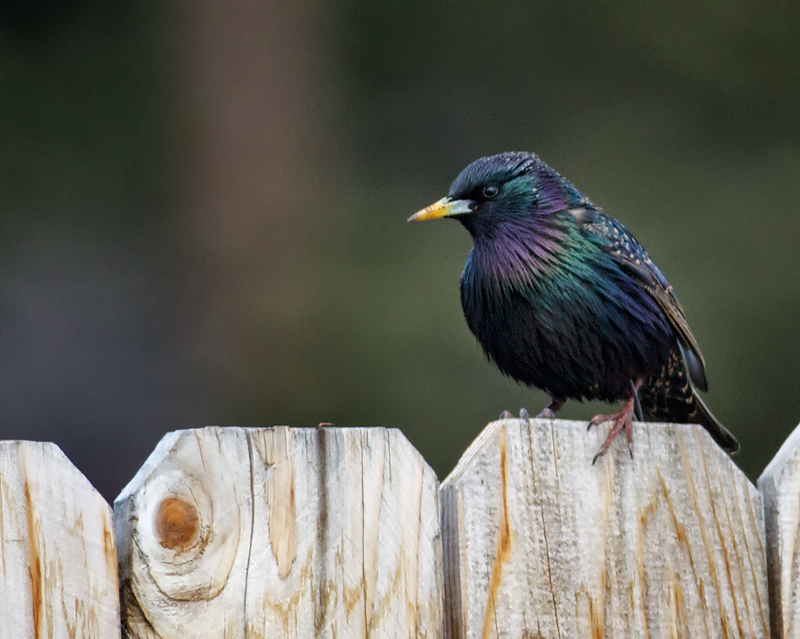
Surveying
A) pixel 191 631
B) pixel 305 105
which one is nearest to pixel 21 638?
pixel 191 631

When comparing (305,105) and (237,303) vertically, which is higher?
(305,105)

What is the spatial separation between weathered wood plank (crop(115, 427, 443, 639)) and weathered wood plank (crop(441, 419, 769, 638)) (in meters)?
0.06

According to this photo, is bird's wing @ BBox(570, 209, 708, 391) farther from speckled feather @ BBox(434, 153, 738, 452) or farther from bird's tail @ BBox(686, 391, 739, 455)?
bird's tail @ BBox(686, 391, 739, 455)

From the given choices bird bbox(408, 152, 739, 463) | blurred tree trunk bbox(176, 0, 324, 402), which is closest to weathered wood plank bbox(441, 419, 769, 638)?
bird bbox(408, 152, 739, 463)

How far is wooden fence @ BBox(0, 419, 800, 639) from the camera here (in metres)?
1.27

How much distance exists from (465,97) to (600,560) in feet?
17.4

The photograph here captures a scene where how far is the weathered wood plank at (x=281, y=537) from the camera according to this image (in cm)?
130

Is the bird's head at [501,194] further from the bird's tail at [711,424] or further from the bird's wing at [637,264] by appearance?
the bird's tail at [711,424]

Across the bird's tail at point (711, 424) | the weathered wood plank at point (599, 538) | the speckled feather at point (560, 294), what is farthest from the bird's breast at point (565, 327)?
the weathered wood plank at point (599, 538)

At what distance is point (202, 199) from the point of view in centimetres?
564

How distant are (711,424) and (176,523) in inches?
78.7

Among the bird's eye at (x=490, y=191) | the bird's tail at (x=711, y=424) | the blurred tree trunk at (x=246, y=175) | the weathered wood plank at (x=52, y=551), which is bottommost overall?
the weathered wood plank at (x=52, y=551)

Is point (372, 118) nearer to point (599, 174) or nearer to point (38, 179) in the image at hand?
point (599, 174)

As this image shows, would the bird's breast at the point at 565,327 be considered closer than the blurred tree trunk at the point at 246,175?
Yes
